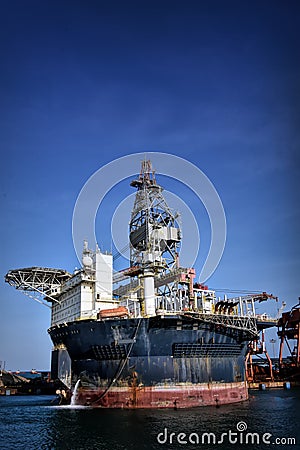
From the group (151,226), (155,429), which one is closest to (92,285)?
(151,226)

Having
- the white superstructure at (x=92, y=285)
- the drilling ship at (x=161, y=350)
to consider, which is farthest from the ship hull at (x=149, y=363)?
the white superstructure at (x=92, y=285)

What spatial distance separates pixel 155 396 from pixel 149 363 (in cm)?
272

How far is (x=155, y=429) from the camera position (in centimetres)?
2552

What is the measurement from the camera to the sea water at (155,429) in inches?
897

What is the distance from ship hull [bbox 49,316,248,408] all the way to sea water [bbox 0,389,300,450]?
1.36 metres

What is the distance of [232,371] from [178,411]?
9.08 m

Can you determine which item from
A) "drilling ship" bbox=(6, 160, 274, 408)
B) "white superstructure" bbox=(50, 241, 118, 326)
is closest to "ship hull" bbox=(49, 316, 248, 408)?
"drilling ship" bbox=(6, 160, 274, 408)

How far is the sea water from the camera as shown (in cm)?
2278

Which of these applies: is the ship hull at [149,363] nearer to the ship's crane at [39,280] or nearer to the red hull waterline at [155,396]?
the red hull waterline at [155,396]

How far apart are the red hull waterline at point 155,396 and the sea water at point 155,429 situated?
96cm

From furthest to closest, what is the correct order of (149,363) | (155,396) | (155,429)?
(149,363)
(155,396)
(155,429)

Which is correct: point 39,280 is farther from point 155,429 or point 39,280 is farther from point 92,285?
point 155,429

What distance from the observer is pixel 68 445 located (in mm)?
23125

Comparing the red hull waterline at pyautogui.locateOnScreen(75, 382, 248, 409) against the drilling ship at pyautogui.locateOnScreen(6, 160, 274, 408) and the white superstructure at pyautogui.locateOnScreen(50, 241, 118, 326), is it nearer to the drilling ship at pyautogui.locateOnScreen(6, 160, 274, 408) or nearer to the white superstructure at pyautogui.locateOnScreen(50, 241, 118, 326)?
the drilling ship at pyautogui.locateOnScreen(6, 160, 274, 408)
